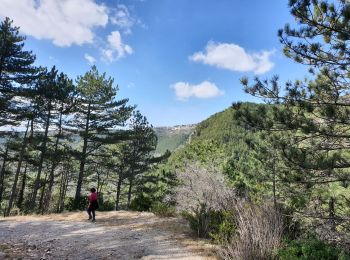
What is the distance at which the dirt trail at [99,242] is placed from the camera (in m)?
7.69

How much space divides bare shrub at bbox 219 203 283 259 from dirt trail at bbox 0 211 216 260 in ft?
5.15

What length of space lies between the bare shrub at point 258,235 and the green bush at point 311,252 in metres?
0.41

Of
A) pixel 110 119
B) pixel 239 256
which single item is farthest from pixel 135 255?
pixel 110 119

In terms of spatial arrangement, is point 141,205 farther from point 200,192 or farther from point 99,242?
point 99,242

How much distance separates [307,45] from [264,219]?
3.30 metres

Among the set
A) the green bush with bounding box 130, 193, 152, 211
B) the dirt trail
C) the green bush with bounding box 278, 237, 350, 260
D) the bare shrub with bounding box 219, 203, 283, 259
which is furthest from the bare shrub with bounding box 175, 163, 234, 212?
the green bush with bounding box 130, 193, 152, 211

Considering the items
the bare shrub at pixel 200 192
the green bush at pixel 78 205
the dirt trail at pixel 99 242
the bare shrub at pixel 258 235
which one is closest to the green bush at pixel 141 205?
the green bush at pixel 78 205

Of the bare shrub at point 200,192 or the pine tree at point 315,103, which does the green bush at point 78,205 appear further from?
the pine tree at point 315,103

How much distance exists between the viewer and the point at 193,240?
30.7 feet

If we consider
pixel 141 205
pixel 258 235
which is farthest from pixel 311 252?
pixel 141 205

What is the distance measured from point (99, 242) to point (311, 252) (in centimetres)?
609

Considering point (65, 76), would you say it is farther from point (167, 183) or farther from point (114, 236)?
point (114, 236)

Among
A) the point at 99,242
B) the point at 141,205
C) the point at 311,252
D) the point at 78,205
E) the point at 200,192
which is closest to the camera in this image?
the point at 311,252

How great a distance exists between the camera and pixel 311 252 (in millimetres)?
4875
